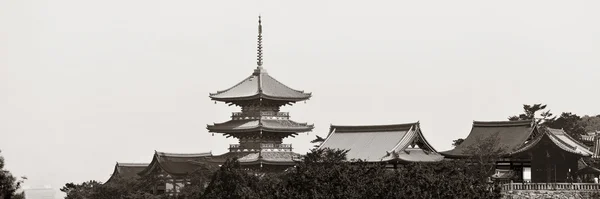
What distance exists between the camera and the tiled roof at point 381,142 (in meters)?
68.4

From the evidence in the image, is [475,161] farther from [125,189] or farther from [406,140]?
[125,189]

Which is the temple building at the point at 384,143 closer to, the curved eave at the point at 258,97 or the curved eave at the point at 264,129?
the curved eave at the point at 264,129

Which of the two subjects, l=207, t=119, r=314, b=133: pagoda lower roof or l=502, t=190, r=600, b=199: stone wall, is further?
l=207, t=119, r=314, b=133: pagoda lower roof

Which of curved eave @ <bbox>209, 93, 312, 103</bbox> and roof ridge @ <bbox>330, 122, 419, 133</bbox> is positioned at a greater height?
curved eave @ <bbox>209, 93, 312, 103</bbox>

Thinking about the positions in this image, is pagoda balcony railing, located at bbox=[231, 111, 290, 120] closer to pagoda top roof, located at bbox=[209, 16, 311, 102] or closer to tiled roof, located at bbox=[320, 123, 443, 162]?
pagoda top roof, located at bbox=[209, 16, 311, 102]

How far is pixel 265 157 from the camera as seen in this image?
71.3 m

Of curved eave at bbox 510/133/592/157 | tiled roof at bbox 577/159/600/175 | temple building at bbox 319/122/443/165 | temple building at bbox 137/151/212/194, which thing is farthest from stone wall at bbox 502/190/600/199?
temple building at bbox 137/151/212/194

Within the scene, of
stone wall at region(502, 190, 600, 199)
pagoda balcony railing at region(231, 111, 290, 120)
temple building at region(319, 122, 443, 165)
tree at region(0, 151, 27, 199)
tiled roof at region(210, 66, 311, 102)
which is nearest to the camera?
tree at region(0, 151, 27, 199)

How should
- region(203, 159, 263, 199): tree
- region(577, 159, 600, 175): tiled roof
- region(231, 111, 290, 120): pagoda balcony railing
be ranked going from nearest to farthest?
region(203, 159, 263, 199): tree
region(577, 159, 600, 175): tiled roof
region(231, 111, 290, 120): pagoda balcony railing

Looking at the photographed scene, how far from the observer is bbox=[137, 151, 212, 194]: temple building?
72125 millimetres

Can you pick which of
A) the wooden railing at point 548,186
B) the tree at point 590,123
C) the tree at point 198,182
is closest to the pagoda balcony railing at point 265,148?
the tree at point 198,182

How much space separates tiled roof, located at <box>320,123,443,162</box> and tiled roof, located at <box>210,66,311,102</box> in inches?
123

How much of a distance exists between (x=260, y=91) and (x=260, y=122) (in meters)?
1.77

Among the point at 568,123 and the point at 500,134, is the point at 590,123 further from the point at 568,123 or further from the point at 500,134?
the point at 500,134
